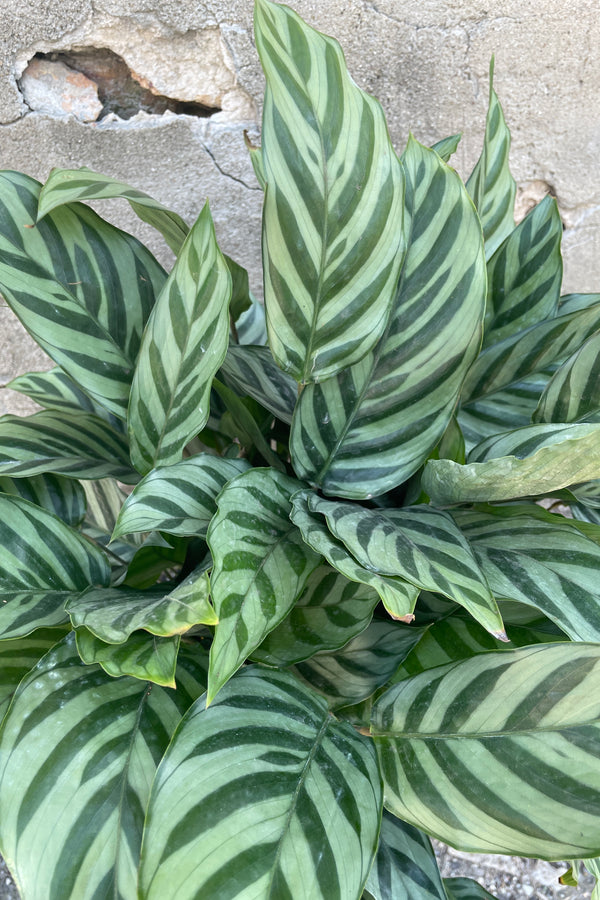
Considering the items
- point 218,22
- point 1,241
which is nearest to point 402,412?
point 1,241

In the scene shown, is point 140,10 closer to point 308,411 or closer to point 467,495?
point 308,411

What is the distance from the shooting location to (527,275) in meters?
0.82

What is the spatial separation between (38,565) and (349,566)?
0.31 metres

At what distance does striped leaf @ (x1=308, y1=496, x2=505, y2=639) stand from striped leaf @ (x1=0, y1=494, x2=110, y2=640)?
238mm

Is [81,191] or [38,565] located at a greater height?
[81,191]

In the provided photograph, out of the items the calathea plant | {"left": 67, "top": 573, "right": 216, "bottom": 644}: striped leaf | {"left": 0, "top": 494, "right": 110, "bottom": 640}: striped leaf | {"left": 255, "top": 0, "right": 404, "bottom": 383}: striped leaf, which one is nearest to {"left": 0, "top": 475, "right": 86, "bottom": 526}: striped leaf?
the calathea plant

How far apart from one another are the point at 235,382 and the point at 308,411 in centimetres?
13

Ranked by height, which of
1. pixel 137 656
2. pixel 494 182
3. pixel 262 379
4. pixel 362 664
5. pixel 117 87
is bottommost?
pixel 362 664

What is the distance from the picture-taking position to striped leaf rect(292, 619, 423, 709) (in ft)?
2.18

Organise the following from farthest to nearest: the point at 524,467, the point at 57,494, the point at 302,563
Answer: the point at 57,494
the point at 302,563
the point at 524,467

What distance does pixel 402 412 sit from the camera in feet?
2.13

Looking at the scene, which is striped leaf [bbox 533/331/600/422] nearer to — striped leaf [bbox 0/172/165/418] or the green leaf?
the green leaf

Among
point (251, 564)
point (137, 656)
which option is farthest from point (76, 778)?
point (251, 564)

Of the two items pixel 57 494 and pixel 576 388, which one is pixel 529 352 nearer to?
pixel 576 388
